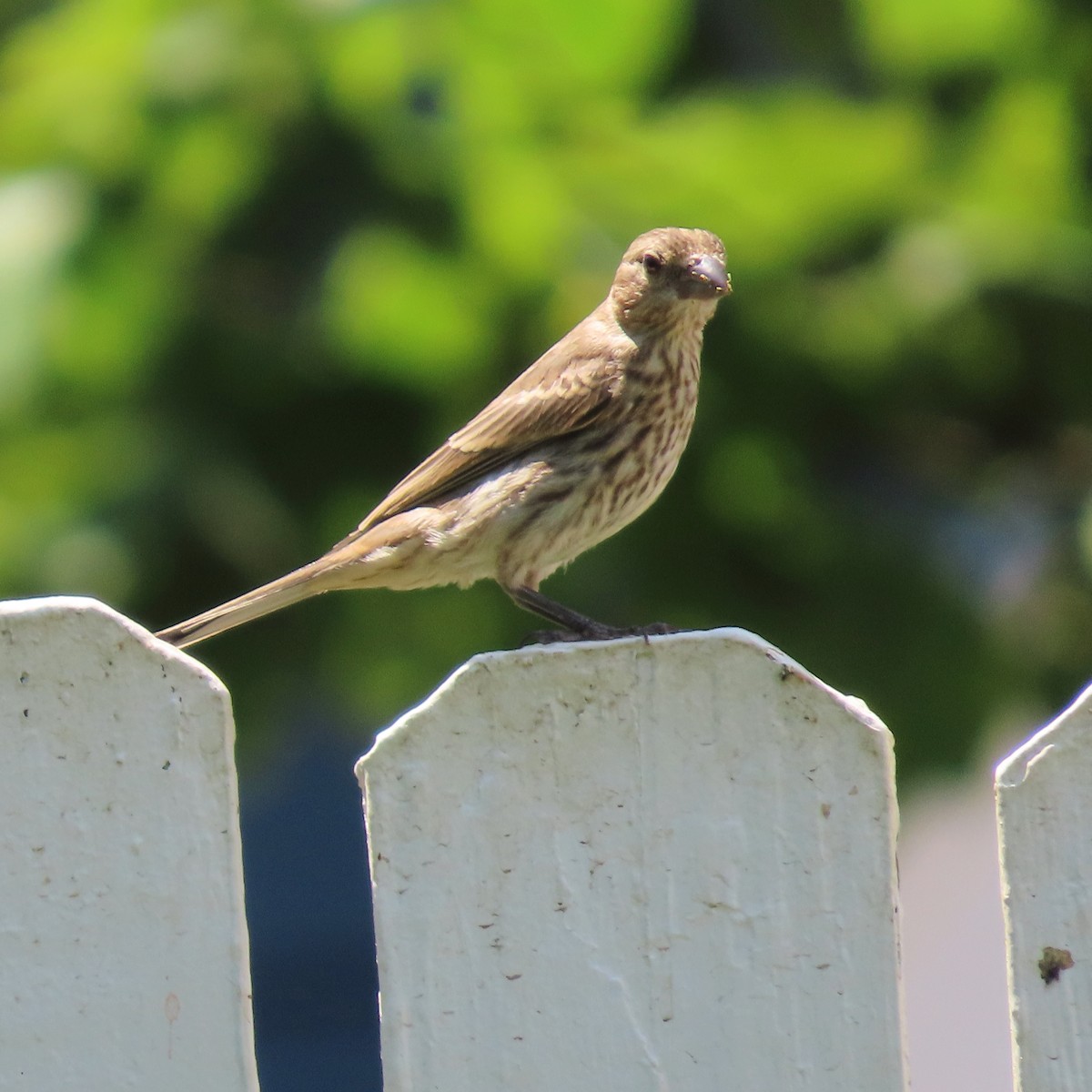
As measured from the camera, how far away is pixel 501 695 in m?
2.19

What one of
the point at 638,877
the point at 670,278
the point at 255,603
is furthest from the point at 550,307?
the point at 638,877

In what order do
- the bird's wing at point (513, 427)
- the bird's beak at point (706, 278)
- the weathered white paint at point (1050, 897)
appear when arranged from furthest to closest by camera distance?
the bird's wing at point (513, 427) → the bird's beak at point (706, 278) → the weathered white paint at point (1050, 897)

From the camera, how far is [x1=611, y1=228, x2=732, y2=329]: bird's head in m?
3.73

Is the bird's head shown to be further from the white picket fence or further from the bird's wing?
the white picket fence

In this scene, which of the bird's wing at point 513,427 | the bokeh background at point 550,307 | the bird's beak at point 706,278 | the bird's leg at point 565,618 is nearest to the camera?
the bird's leg at point 565,618

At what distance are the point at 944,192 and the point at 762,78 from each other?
1.96 feet

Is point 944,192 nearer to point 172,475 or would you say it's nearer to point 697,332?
point 697,332

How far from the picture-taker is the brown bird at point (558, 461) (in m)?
3.68

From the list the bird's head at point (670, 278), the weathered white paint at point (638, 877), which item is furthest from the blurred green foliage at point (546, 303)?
the weathered white paint at point (638, 877)

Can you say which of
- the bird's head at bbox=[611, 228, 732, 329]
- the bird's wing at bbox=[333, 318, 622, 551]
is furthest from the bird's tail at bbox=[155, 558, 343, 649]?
the bird's head at bbox=[611, 228, 732, 329]

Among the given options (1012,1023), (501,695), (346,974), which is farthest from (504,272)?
(346,974)

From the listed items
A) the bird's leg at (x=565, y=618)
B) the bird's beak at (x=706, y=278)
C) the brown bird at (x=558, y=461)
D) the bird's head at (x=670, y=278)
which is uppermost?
the bird's head at (x=670, y=278)

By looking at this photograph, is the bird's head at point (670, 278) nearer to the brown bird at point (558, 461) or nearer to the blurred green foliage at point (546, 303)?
the brown bird at point (558, 461)

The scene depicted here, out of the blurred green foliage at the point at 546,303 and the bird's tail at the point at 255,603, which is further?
the blurred green foliage at the point at 546,303
